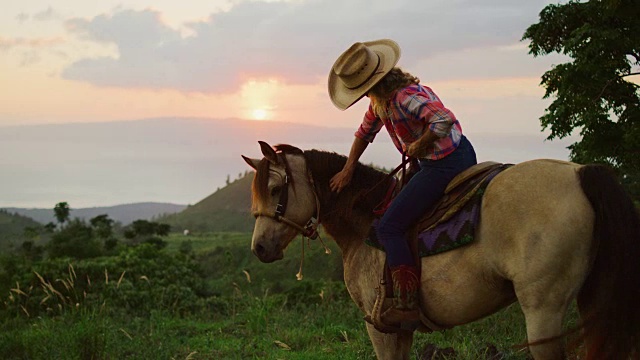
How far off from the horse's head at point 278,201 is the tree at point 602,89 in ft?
33.9

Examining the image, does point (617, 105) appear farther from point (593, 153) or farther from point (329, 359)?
point (329, 359)

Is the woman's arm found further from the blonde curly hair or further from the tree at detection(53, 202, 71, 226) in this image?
the tree at detection(53, 202, 71, 226)

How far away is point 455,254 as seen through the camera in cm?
411

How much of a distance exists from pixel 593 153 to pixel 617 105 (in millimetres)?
1345

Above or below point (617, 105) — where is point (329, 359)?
below

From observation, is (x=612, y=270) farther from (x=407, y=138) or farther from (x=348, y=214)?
(x=348, y=214)

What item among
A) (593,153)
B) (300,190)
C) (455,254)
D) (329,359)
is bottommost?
(329,359)

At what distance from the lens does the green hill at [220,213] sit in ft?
135

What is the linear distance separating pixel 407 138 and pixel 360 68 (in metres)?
0.61

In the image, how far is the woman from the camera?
4.25 m

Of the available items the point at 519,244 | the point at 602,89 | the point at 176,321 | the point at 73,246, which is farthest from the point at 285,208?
the point at 73,246

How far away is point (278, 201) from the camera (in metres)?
4.76

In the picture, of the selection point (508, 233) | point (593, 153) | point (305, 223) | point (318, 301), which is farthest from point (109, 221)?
point (508, 233)

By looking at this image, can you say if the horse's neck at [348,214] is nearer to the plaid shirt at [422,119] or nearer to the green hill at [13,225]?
the plaid shirt at [422,119]
